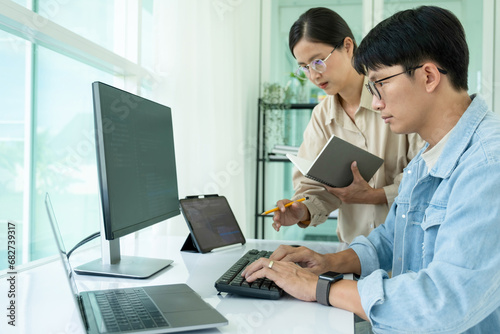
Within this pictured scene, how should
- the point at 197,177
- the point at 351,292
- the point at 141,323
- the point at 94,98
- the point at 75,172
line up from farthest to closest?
the point at 197,177 < the point at 75,172 < the point at 94,98 < the point at 351,292 < the point at 141,323

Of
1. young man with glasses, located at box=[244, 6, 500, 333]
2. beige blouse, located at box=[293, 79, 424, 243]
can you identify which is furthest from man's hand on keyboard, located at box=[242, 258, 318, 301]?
beige blouse, located at box=[293, 79, 424, 243]

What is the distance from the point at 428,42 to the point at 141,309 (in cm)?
78

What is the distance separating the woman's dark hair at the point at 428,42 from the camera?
0.91m

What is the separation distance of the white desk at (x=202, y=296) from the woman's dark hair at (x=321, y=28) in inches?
36.8

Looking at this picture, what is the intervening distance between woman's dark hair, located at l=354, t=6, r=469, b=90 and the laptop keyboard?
0.71 metres

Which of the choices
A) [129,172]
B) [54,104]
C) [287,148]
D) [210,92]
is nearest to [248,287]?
[129,172]

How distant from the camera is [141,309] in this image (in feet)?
2.47

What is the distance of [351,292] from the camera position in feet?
2.68

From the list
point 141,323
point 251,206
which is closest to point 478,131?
point 141,323

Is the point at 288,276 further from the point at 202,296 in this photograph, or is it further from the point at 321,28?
the point at 321,28

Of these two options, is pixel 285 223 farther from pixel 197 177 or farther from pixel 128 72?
pixel 128 72

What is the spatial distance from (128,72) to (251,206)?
1710mm

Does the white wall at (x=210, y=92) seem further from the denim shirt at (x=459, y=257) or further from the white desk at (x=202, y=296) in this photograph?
the denim shirt at (x=459, y=257)

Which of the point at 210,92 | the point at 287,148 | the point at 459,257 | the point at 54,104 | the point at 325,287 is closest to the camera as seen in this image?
the point at 459,257
